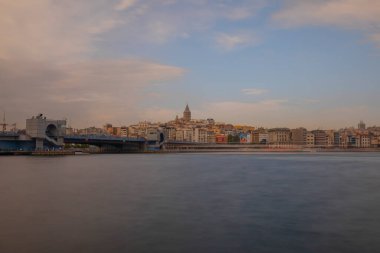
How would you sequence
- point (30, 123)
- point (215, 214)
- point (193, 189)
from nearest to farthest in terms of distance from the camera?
point (215, 214) < point (193, 189) < point (30, 123)

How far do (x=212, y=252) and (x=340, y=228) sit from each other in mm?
5931

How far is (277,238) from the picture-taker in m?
15.4

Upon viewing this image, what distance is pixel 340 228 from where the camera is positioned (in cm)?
1698

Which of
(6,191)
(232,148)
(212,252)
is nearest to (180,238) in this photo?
(212,252)

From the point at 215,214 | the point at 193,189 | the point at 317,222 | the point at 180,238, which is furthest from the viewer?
the point at 193,189

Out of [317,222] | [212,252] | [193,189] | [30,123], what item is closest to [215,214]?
[317,222]

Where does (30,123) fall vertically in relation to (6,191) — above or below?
above

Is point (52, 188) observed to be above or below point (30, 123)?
below

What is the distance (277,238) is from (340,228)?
9.99 feet

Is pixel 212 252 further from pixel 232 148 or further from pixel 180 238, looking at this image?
pixel 232 148

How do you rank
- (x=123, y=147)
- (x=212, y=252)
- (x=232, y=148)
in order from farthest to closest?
(x=232, y=148) < (x=123, y=147) < (x=212, y=252)

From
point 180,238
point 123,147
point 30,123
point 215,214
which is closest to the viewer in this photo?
point 180,238

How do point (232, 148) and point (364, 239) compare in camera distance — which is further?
point (232, 148)

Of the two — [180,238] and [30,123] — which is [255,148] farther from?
[180,238]
